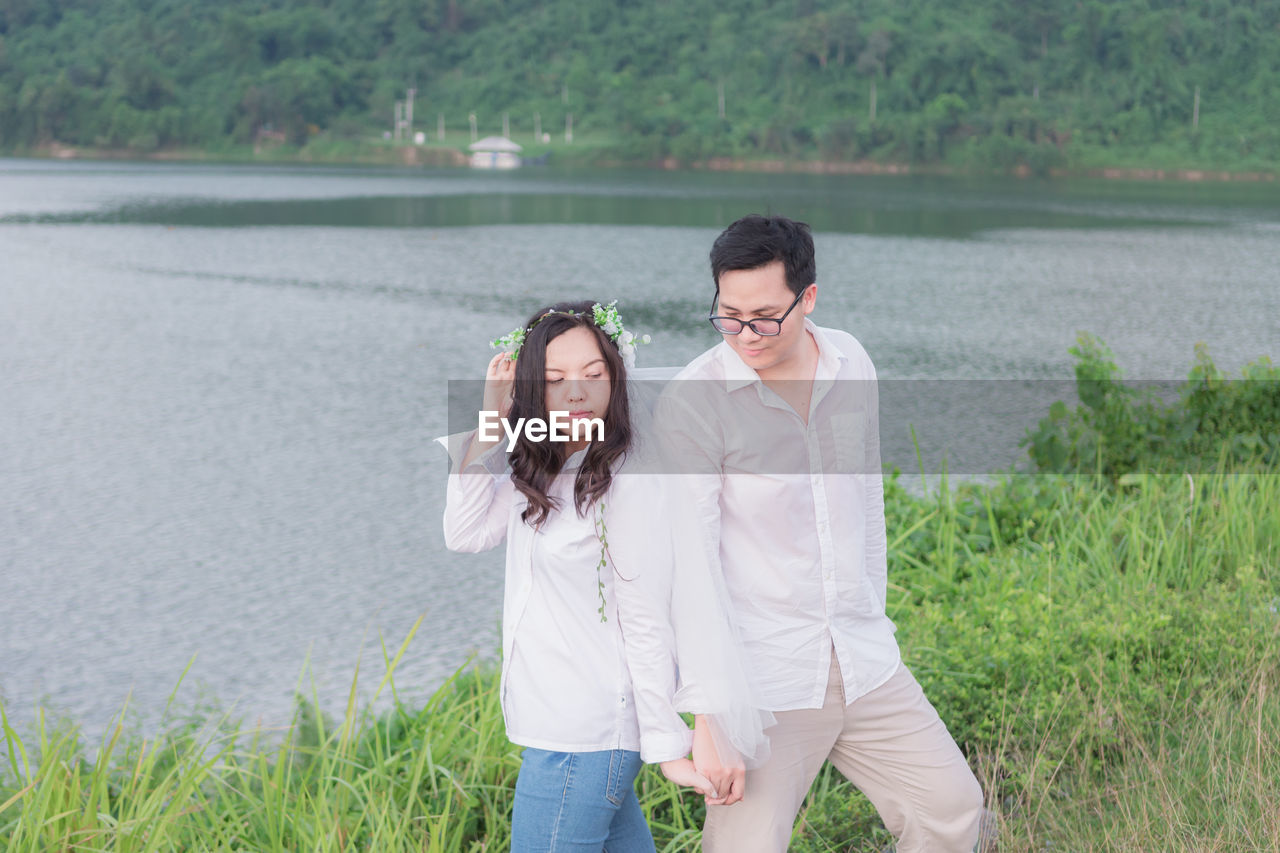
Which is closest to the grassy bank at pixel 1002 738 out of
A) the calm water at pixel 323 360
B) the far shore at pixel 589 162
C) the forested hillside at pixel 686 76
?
the calm water at pixel 323 360

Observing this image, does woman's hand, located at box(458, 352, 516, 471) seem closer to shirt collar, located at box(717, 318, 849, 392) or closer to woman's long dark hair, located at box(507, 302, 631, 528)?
woman's long dark hair, located at box(507, 302, 631, 528)

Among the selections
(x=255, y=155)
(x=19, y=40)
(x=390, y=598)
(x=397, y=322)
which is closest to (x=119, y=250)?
(x=397, y=322)

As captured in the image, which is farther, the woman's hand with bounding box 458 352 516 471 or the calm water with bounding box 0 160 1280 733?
the calm water with bounding box 0 160 1280 733

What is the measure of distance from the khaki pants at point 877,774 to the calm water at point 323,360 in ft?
5.13

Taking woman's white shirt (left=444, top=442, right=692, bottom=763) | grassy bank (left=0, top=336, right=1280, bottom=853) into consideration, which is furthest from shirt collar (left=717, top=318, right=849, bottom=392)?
grassy bank (left=0, top=336, right=1280, bottom=853)

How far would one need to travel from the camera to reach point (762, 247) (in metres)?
2.17

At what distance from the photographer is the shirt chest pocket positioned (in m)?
2.32

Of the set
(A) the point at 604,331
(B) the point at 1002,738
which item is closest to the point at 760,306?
(A) the point at 604,331

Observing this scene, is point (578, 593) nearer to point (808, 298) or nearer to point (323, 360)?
point (808, 298)

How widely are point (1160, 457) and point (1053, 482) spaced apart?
0.51 metres

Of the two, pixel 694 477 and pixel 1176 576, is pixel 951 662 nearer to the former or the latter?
pixel 1176 576

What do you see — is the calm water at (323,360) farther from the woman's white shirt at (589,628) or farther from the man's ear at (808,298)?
the man's ear at (808,298)

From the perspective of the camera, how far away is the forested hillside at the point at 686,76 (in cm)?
7112

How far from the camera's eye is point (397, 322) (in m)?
13.0
